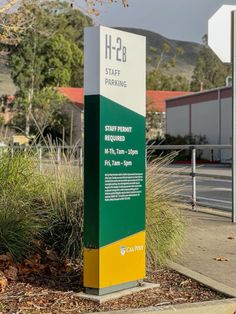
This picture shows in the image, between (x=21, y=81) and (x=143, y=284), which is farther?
(x=21, y=81)

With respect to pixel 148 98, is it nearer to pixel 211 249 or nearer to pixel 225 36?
pixel 225 36

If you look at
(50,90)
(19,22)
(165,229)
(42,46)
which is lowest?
(165,229)

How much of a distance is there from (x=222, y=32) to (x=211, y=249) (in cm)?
375

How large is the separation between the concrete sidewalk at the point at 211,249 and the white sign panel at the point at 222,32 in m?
2.75

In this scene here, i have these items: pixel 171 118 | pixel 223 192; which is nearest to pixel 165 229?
pixel 223 192

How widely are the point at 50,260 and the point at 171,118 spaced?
48.8 m

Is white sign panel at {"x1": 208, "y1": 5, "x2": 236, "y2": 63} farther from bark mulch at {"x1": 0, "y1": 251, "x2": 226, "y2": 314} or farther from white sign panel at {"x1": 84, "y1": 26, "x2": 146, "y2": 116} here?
bark mulch at {"x1": 0, "y1": 251, "x2": 226, "y2": 314}

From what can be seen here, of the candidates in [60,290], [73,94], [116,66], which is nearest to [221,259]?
[60,290]

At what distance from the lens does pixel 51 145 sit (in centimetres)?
866

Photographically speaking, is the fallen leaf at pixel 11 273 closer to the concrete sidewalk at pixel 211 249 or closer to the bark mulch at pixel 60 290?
the bark mulch at pixel 60 290

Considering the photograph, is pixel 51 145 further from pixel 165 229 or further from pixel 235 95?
pixel 235 95

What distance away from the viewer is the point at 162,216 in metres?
7.39

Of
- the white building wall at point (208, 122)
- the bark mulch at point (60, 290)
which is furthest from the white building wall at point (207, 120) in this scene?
the bark mulch at point (60, 290)

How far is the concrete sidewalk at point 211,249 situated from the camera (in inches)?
270
